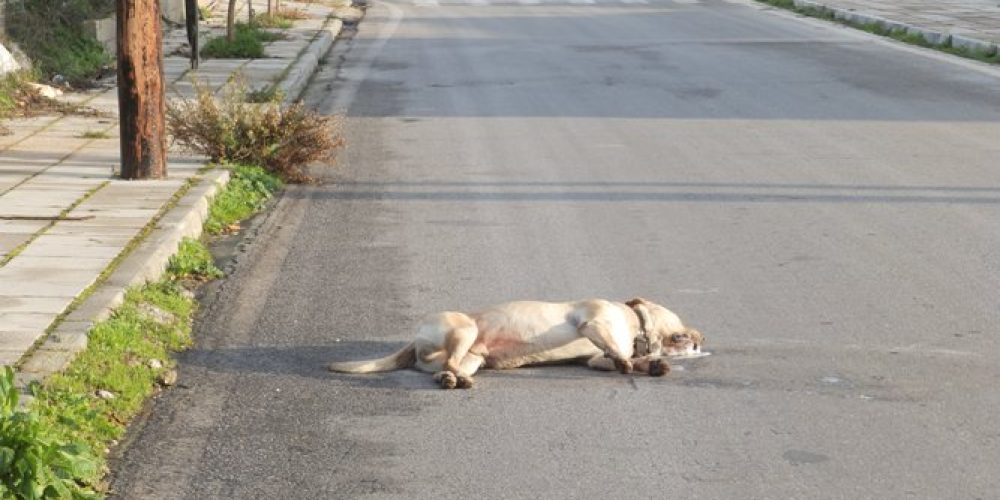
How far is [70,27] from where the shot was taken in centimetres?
1902

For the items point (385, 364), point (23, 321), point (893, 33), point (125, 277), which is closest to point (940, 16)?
point (893, 33)

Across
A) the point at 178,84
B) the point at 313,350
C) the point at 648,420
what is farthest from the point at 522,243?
the point at 178,84

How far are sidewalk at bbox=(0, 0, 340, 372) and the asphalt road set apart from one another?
658 mm

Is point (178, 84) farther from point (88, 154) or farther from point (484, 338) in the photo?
point (484, 338)

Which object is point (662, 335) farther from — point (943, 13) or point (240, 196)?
point (943, 13)

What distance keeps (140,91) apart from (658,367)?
5850mm

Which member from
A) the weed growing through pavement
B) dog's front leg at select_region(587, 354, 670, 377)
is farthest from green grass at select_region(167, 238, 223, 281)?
the weed growing through pavement

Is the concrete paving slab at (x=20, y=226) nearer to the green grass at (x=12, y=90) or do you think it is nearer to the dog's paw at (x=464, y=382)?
the dog's paw at (x=464, y=382)

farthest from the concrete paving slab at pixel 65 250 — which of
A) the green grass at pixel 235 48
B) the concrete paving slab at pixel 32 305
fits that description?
the green grass at pixel 235 48

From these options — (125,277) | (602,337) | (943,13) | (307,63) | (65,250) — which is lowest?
(943,13)

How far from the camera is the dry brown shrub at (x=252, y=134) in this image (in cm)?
1231

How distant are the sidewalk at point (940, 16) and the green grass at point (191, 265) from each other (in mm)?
15331

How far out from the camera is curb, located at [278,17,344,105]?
17.6 meters

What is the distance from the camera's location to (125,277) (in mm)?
8352
